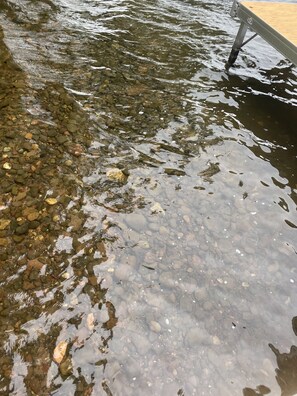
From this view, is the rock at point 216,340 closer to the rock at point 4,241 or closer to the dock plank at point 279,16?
the rock at point 4,241

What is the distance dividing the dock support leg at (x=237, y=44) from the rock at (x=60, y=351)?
4.74m

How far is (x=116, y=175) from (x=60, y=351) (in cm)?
179

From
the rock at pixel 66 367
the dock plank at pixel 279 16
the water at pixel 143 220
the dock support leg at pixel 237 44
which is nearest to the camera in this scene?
the rock at pixel 66 367

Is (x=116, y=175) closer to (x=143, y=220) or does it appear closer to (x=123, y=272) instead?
(x=143, y=220)

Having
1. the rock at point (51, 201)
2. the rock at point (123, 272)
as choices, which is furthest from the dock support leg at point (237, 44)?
the rock at point (123, 272)

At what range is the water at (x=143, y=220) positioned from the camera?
2.38 m

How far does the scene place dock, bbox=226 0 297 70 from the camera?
4.12 m

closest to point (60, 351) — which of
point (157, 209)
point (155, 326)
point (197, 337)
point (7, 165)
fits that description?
point (155, 326)

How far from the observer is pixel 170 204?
3412 millimetres

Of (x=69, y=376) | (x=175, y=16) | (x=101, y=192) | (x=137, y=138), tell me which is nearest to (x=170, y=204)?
(x=101, y=192)

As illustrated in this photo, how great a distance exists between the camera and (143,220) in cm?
323

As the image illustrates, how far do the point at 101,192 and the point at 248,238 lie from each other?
1.46 meters

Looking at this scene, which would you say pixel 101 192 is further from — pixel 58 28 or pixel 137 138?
pixel 58 28

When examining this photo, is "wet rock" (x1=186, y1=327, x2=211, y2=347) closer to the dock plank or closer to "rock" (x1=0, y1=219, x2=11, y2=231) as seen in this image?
"rock" (x1=0, y1=219, x2=11, y2=231)
